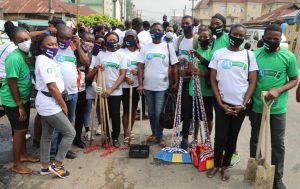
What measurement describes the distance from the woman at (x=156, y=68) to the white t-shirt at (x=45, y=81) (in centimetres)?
153

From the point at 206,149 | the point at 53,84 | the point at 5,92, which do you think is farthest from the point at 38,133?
the point at 206,149

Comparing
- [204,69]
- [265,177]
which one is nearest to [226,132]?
[265,177]

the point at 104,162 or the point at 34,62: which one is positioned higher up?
the point at 34,62

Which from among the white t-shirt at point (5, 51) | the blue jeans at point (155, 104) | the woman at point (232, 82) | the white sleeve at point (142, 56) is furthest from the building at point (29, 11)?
the woman at point (232, 82)

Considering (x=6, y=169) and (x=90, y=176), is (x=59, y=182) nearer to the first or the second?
(x=90, y=176)

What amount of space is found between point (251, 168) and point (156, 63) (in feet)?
6.80

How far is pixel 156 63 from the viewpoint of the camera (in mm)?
4918

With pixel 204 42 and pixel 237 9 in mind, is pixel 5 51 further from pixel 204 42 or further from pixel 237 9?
pixel 237 9

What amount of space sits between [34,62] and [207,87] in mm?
2448

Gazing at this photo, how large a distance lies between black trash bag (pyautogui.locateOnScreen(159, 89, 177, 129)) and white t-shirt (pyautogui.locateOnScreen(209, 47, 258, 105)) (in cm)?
128

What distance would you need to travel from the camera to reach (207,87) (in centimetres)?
465

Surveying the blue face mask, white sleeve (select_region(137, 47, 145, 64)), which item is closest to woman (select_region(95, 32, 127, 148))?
white sleeve (select_region(137, 47, 145, 64))

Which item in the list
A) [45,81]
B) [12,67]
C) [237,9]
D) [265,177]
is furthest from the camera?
[237,9]

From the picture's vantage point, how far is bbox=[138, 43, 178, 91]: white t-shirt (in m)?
4.91
